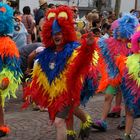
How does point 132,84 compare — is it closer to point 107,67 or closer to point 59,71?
point 59,71

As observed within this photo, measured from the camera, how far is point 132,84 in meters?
5.60

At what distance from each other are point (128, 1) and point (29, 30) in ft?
80.8

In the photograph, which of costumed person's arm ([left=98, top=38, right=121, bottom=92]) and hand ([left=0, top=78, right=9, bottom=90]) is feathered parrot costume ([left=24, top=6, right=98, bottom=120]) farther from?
costumed person's arm ([left=98, top=38, right=121, bottom=92])

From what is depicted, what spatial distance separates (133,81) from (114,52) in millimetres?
1127

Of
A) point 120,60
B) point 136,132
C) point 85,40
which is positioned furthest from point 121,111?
point 85,40

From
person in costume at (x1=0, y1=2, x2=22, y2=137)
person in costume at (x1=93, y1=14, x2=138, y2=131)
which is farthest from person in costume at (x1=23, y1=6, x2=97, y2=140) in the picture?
person in costume at (x1=93, y1=14, x2=138, y2=131)

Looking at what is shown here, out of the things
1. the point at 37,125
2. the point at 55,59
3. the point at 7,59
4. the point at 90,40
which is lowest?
the point at 37,125

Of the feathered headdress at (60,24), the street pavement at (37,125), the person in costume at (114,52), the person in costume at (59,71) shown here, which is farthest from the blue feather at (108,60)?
the feathered headdress at (60,24)

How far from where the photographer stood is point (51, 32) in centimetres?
548

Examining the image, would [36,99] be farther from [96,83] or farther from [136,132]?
[136,132]

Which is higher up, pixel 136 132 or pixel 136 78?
pixel 136 78

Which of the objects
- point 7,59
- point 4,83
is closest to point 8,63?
point 7,59

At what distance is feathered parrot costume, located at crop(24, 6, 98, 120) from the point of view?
5145 millimetres

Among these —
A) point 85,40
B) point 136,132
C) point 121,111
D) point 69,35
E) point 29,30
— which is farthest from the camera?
point 29,30
